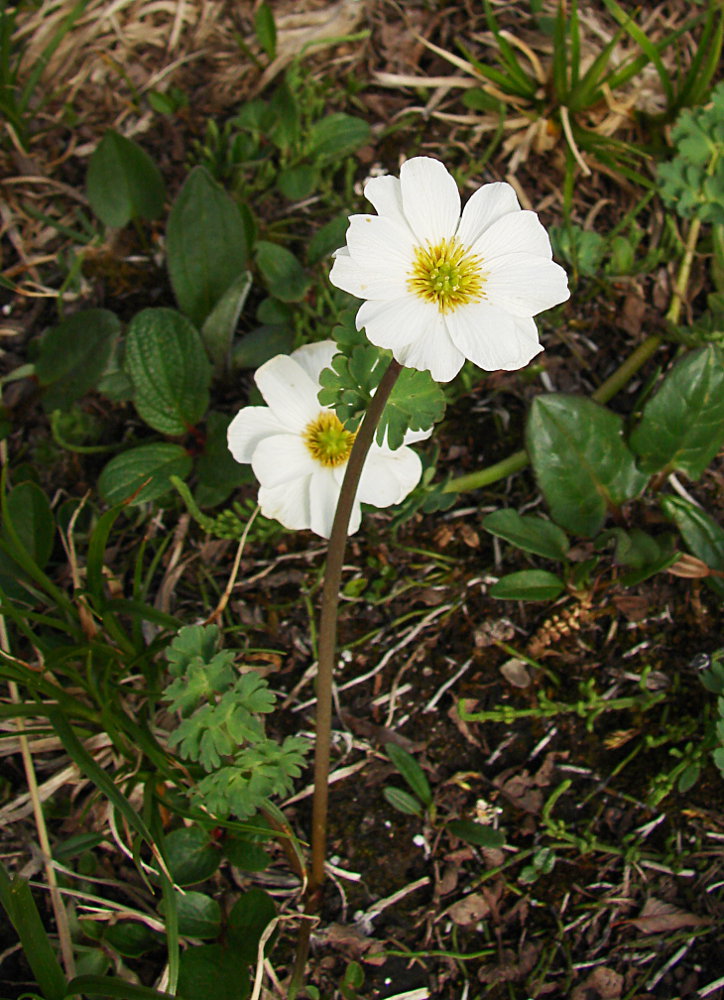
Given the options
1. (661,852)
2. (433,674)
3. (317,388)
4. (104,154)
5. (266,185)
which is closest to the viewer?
(317,388)

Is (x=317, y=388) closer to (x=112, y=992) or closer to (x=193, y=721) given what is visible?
(x=193, y=721)

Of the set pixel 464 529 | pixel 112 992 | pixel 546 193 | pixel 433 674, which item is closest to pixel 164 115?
A: pixel 546 193

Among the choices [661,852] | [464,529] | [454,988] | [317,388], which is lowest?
[454,988]

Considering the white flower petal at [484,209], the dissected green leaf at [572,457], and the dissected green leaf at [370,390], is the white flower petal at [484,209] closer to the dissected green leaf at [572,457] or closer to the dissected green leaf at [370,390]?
the dissected green leaf at [370,390]

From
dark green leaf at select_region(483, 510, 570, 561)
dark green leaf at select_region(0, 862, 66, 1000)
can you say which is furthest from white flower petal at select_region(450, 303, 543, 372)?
dark green leaf at select_region(0, 862, 66, 1000)

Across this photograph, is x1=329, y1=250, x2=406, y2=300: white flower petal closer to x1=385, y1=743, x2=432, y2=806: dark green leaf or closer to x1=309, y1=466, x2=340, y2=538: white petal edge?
x1=309, y1=466, x2=340, y2=538: white petal edge

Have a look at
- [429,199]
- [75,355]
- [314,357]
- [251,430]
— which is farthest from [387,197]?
[75,355]

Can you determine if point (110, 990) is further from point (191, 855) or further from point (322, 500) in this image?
point (322, 500)

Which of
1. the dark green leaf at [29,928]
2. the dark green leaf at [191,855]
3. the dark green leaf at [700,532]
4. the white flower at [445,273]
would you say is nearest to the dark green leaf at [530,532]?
the dark green leaf at [700,532]
